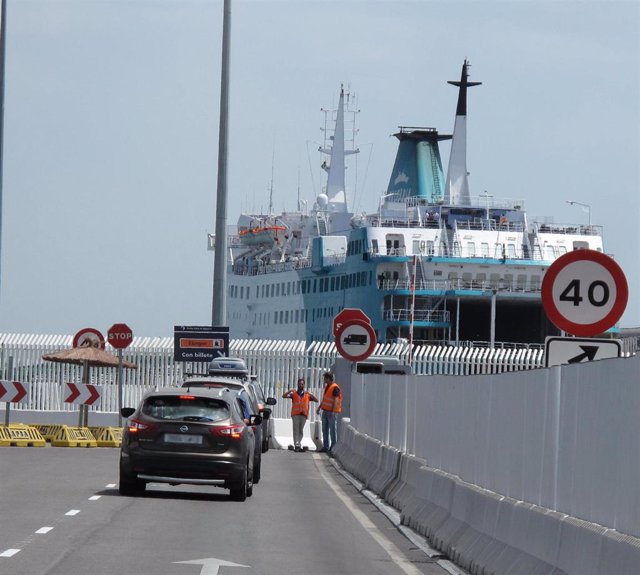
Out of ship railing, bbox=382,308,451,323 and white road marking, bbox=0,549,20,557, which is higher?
ship railing, bbox=382,308,451,323

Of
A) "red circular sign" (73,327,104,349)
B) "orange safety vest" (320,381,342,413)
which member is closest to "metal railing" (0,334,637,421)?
"red circular sign" (73,327,104,349)

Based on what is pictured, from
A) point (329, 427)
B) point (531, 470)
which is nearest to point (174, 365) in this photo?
point (329, 427)

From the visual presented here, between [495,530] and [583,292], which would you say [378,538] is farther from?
[583,292]

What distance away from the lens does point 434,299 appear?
8212cm

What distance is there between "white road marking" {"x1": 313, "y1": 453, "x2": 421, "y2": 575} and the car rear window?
1.95 m

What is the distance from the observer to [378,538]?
51.5ft

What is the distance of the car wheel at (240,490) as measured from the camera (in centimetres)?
1998

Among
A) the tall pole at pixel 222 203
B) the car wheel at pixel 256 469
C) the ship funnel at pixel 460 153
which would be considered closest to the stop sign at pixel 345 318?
the car wheel at pixel 256 469

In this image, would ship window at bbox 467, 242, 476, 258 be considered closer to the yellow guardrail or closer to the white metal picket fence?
the white metal picket fence

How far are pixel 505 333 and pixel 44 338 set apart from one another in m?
43.4

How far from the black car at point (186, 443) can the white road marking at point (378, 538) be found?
149cm

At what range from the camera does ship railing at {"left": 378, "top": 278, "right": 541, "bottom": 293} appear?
267ft

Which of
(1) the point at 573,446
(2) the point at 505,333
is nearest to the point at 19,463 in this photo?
(1) the point at 573,446

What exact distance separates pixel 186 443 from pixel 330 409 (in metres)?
14.7
